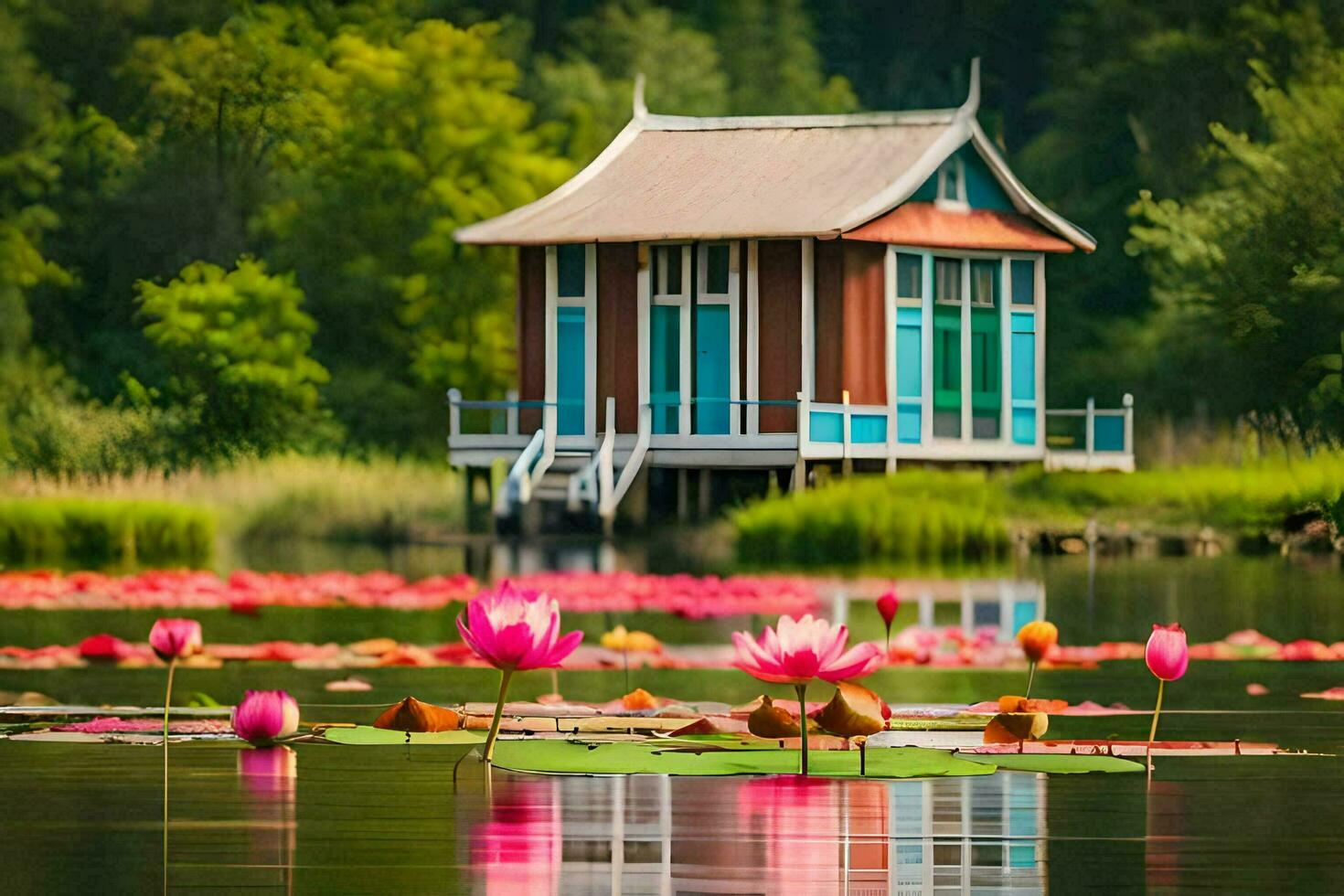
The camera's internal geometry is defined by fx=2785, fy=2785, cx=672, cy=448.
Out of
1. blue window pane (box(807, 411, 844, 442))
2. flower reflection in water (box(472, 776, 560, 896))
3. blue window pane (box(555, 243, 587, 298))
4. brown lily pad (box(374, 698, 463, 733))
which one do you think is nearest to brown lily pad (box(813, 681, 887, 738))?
flower reflection in water (box(472, 776, 560, 896))

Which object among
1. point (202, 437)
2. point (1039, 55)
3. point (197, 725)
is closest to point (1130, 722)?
point (197, 725)

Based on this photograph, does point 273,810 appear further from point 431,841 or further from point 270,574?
point 270,574

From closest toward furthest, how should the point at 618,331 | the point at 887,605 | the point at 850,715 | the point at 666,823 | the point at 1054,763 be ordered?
the point at 666,823
the point at 850,715
the point at 1054,763
the point at 887,605
the point at 618,331

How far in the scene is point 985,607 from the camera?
1481 cm

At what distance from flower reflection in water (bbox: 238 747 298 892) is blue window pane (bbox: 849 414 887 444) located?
490 inches

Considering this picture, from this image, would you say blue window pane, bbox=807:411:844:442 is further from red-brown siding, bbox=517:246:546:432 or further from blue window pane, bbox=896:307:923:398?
red-brown siding, bbox=517:246:546:432

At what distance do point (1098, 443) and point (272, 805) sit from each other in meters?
15.8

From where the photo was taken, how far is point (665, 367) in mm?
21031

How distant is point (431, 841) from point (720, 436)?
14206mm

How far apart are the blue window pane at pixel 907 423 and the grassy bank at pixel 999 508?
1.94ft

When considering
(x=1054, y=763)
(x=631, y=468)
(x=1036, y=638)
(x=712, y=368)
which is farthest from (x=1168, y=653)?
(x=712, y=368)

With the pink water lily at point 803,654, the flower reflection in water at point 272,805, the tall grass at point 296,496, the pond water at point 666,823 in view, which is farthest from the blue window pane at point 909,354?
the pink water lily at point 803,654

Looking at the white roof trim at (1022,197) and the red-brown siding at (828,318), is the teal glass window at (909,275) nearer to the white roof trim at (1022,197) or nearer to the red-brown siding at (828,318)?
the red-brown siding at (828,318)

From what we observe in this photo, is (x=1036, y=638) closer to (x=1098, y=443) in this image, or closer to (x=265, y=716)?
(x=265, y=716)
